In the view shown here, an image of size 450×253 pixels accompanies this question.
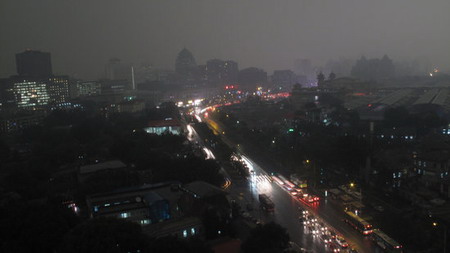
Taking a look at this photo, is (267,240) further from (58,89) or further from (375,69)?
(375,69)

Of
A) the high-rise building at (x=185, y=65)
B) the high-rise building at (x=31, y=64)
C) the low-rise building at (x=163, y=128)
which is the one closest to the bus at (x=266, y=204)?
the low-rise building at (x=163, y=128)

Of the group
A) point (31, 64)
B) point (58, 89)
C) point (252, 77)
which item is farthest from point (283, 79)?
point (31, 64)

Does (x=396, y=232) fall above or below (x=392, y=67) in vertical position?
below

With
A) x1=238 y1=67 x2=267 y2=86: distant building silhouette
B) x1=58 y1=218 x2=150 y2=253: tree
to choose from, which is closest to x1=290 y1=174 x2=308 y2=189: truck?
x1=58 y1=218 x2=150 y2=253: tree

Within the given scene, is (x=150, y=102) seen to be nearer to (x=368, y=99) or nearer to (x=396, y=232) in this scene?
(x=368, y=99)

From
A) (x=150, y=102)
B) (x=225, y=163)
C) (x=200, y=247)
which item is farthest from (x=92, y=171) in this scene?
(x=150, y=102)

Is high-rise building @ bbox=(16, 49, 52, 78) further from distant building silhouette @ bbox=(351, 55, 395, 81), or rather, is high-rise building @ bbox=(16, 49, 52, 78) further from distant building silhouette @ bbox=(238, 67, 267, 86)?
distant building silhouette @ bbox=(351, 55, 395, 81)

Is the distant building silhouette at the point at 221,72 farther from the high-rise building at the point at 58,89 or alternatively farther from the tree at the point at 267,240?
the tree at the point at 267,240
